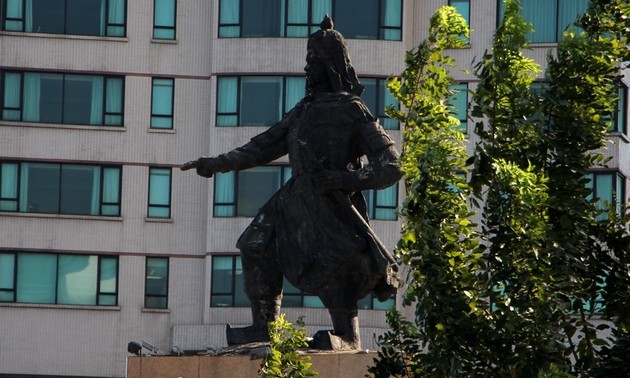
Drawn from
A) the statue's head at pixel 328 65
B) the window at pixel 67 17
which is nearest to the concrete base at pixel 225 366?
the statue's head at pixel 328 65

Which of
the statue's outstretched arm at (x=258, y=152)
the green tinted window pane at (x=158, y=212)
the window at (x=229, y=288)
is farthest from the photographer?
the green tinted window pane at (x=158, y=212)

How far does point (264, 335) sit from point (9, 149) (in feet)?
116

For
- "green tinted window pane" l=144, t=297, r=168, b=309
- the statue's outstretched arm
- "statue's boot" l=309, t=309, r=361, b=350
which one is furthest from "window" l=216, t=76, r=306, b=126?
"statue's boot" l=309, t=309, r=361, b=350

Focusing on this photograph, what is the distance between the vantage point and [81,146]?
2135 inches

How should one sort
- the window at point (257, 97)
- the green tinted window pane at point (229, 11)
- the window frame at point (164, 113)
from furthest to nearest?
the window frame at point (164, 113) < the green tinted window pane at point (229, 11) < the window at point (257, 97)

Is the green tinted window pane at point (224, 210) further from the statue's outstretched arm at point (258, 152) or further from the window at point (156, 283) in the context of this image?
the statue's outstretched arm at point (258, 152)

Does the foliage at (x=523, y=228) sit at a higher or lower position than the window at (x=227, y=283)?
higher

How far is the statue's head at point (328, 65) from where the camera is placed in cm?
1952

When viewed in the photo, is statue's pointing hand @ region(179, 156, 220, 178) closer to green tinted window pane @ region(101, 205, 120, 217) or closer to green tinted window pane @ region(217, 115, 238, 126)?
green tinted window pane @ region(217, 115, 238, 126)

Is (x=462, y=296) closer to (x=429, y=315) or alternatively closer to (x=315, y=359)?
(x=429, y=315)

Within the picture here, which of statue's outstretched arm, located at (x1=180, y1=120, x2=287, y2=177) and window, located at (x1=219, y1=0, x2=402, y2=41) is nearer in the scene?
statue's outstretched arm, located at (x1=180, y1=120, x2=287, y2=177)

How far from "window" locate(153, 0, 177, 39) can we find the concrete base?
36.0 m

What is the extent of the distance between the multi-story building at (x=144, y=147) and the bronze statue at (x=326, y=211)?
3231 cm

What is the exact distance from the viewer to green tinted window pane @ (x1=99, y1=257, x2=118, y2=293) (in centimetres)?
5388
